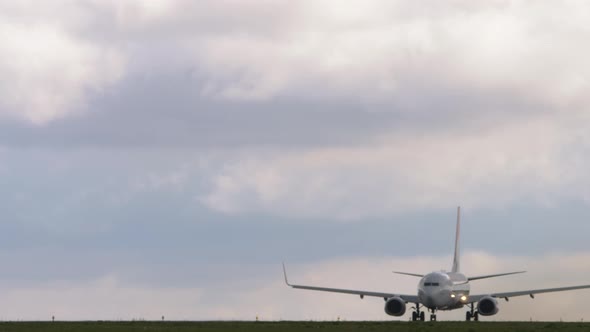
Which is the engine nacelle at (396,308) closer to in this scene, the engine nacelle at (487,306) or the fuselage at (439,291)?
the fuselage at (439,291)

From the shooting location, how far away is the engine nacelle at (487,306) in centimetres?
12696

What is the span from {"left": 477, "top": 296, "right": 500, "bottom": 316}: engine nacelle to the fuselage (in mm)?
2232

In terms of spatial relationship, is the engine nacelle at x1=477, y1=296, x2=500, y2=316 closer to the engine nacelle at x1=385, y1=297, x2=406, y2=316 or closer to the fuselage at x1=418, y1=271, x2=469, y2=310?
Answer: the fuselage at x1=418, y1=271, x2=469, y2=310

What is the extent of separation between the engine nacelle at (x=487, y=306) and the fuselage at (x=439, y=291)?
2232 mm

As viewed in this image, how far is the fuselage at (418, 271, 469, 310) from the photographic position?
124250 mm

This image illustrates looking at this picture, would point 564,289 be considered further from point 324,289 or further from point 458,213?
point 458,213

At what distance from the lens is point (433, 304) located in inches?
4916

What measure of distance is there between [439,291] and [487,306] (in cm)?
604

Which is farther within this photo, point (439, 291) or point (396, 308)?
point (396, 308)

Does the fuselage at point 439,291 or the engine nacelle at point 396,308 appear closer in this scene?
the fuselage at point 439,291

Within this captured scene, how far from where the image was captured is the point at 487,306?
417 feet
